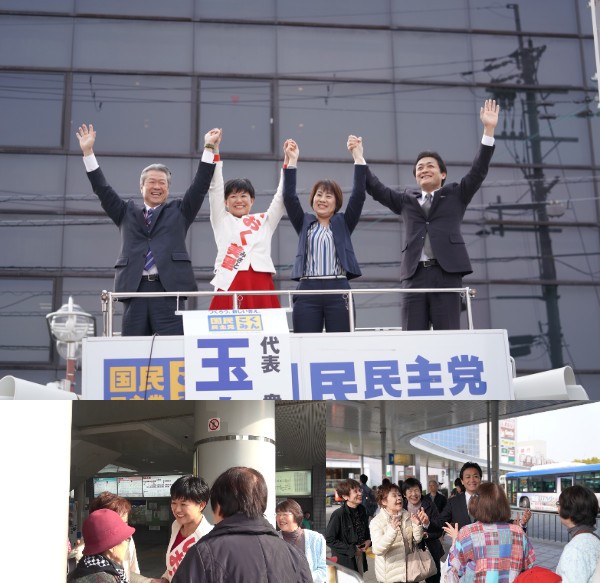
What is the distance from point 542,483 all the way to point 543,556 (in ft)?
2.02

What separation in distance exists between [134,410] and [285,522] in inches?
58.4

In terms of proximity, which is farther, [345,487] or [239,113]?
[239,113]

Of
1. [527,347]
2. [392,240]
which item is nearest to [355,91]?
[392,240]

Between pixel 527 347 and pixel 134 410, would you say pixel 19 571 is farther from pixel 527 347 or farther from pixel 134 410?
pixel 527 347

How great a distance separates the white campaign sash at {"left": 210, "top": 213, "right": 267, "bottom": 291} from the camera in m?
6.82

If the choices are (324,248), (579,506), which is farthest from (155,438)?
(579,506)

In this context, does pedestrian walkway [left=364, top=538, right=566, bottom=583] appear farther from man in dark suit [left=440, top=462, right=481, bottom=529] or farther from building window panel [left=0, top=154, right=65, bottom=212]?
building window panel [left=0, top=154, right=65, bottom=212]

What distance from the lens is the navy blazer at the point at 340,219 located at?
21.9ft

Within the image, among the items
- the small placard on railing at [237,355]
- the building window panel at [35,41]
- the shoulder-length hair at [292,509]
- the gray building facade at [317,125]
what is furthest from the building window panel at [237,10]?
the shoulder-length hair at [292,509]

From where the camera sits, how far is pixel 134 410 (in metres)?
6.14

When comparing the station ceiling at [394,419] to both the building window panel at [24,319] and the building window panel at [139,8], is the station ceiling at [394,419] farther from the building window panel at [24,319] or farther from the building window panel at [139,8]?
the building window panel at [139,8]

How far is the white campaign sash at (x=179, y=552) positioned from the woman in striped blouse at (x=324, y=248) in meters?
2.32

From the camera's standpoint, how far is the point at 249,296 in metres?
6.77

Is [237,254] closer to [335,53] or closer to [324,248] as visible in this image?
[324,248]
